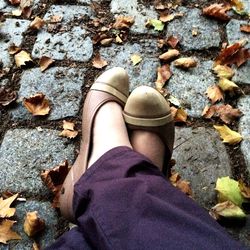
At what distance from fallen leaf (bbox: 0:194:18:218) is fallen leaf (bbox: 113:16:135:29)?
107cm

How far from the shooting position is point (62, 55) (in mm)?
2160

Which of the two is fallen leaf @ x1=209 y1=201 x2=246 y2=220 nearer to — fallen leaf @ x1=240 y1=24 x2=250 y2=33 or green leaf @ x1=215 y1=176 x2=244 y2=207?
green leaf @ x1=215 y1=176 x2=244 y2=207

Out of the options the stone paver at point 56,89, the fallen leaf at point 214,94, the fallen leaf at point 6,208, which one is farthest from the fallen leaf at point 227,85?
the fallen leaf at point 6,208

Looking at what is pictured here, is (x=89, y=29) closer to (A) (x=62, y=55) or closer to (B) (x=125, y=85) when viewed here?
(A) (x=62, y=55)

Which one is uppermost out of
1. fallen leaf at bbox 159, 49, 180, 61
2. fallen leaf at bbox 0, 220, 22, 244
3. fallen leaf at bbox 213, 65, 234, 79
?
fallen leaf at bbox 213, 65, 234, 79

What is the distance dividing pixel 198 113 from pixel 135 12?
74cm

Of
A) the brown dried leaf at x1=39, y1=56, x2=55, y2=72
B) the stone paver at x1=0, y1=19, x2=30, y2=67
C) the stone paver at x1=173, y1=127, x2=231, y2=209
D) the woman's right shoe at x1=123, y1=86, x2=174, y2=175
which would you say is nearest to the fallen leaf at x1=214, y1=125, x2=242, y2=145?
the stone paver at x1=173, y1=127, x2=231, y2=209

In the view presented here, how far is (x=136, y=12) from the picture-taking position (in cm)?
235

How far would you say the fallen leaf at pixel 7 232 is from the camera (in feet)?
5.18

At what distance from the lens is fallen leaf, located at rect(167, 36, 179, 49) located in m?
2.19

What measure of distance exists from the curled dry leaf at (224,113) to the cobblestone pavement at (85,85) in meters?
0.03

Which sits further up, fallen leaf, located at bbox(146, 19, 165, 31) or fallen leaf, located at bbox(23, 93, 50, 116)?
fallen leaf, located at bbox(146, 19, 165, 31)

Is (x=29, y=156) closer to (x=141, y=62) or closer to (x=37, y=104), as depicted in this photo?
(x=37, y=104)

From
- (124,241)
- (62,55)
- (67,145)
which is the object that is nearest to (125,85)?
(67,145)
